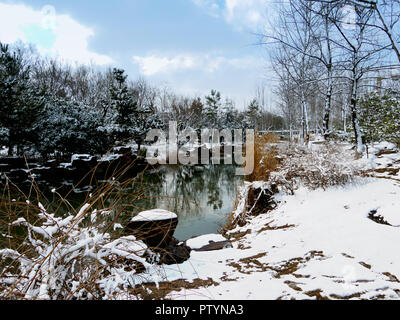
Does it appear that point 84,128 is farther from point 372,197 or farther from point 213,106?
point 213,106

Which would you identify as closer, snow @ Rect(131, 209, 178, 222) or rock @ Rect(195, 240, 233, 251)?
snow @ Rect(131, 209, 178, 222)

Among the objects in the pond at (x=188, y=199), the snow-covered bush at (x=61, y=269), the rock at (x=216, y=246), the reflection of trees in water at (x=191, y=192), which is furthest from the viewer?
the reflection of trees in water at (x=191, y=192)

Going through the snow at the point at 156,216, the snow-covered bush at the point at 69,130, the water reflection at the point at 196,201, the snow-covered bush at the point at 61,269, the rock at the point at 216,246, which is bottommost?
the water reflection at the point at 196,201

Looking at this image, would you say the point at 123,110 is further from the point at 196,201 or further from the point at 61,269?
the point at 61,269

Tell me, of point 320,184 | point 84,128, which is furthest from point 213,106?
point 320,184

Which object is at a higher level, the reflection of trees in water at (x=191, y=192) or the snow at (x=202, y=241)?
the snow at (x=202, y=241)

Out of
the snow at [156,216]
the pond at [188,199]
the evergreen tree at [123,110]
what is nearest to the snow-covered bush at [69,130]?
the evergreen tree at [123,110]

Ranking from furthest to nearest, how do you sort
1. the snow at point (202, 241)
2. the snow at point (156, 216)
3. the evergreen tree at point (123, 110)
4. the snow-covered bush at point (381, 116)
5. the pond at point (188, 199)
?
the evergreen tree at point (123, 110)
the snow-covered bush at point (381, 116)
the pond at point (188, 199)
the snow at point (202, 241)
the snow at point (156, 216)

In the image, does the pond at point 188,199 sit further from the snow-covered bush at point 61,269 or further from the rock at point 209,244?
the snow-covered bush at point 61,269

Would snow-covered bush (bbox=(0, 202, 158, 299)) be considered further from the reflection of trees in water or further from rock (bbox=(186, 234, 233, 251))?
the reflection of trees in water

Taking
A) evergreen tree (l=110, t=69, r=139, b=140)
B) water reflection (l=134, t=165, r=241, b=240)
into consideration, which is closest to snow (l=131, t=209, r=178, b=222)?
water reflection (l=134, t=165, r=241, b=240)

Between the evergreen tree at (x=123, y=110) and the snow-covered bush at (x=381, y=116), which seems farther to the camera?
the evergreen tree at (x=123, y=110)
